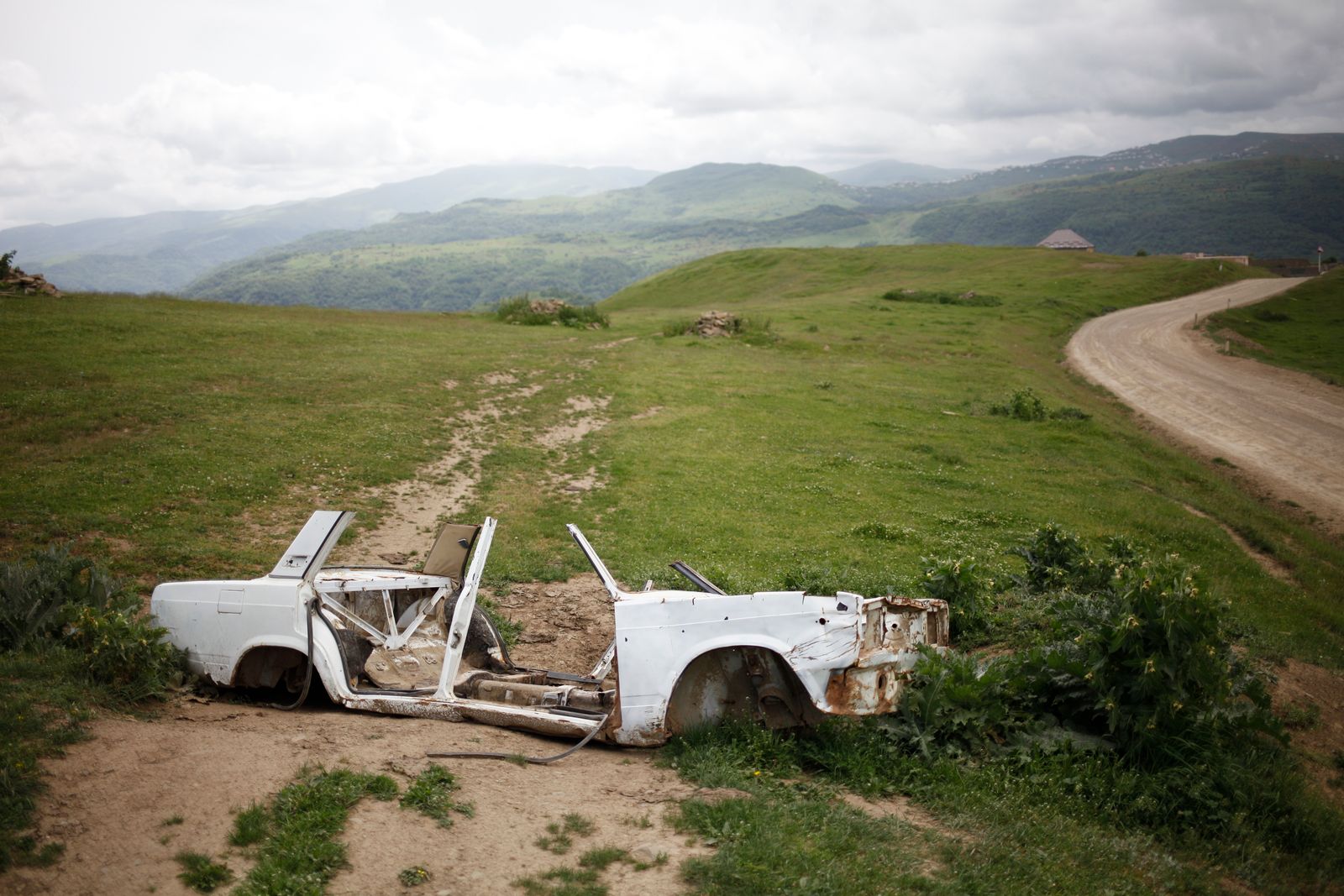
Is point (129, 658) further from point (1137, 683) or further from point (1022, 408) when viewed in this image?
point (1022, 408)

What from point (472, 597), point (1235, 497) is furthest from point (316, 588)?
point (1235, 497)

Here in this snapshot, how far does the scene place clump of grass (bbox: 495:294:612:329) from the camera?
45312 mm

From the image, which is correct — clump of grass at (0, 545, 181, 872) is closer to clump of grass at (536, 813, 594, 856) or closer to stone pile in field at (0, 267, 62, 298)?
clump of grass at (536, 813, 594, 856)

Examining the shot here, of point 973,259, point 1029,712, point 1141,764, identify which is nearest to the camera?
point 1141,764

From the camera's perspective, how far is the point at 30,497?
537 inches

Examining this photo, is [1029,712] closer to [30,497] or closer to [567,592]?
[567,592]

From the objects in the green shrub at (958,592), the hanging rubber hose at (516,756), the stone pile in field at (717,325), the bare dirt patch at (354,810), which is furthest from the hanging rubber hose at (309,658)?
the stone pile in field at (717,325)

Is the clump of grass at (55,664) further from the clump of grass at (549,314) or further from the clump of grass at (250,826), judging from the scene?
the clump of grass at (549,314)

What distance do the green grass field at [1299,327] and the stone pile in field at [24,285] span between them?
5583 cm

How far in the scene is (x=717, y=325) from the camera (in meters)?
42.9

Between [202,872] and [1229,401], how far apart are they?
36.2 metres

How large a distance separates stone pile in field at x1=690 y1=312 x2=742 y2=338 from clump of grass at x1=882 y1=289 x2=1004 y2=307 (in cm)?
2196

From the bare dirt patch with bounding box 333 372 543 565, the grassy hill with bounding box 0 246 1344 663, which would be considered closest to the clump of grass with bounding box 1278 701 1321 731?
the grassy hill with bounding box 0 246 1344 663

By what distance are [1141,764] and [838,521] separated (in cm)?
1005
